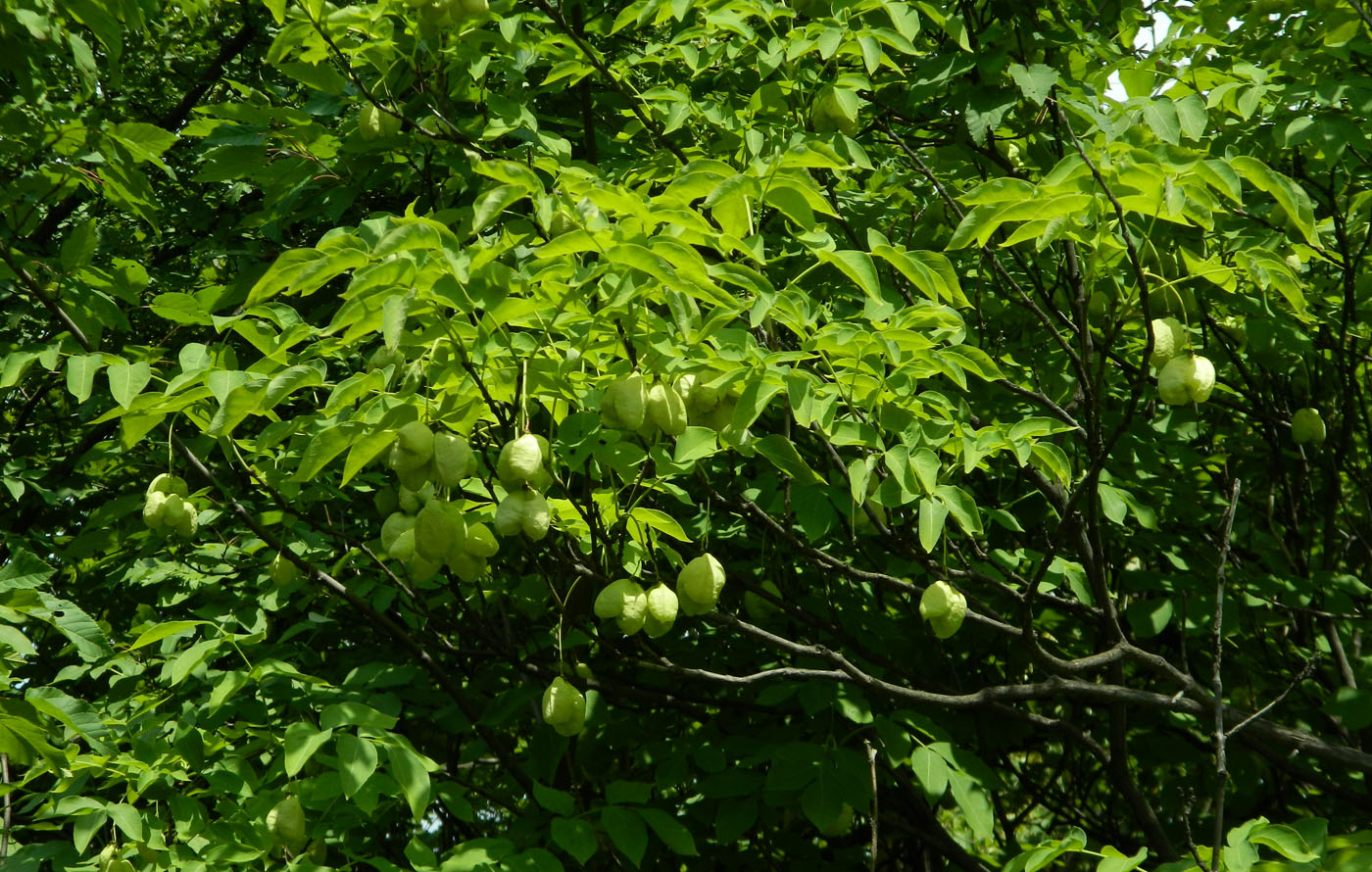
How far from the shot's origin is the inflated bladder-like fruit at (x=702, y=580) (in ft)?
8.30

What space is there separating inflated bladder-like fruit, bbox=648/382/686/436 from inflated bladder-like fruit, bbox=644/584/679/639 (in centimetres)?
45

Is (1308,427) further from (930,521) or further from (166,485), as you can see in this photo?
(166,485)

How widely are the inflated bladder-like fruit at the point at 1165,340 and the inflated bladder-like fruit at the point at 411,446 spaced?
152 cm

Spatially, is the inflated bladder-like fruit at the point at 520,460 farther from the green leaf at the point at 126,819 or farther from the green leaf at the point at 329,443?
the green leaf at the point at 126,819

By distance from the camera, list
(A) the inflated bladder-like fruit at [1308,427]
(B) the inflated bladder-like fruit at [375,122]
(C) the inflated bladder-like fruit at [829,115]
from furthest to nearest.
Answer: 1. (A) the inflated bladder-like fruit at [1308,427]
2. (B) the inflated bladder-like fruit at [375,122]
3. (C) the inflated bladder-like fruit at [829,115]

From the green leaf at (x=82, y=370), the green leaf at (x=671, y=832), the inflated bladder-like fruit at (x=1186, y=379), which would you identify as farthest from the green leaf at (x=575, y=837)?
the inflated bladder-like fruit at (x=1186, y=379)

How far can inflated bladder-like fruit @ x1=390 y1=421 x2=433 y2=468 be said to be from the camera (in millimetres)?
2137

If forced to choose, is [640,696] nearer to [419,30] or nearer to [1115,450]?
[1115,450]

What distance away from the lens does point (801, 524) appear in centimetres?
270

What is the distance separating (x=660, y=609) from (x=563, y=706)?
379 mm

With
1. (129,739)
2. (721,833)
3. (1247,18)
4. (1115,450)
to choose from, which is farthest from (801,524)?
(1247,18)

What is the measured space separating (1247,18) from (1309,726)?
2505 mm

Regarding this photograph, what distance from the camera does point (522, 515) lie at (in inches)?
89.2

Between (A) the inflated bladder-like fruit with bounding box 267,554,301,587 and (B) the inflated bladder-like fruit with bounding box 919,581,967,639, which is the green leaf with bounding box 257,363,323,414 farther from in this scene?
(B) the inflated bladder-like fruit with bounding box 919,581,967,639
